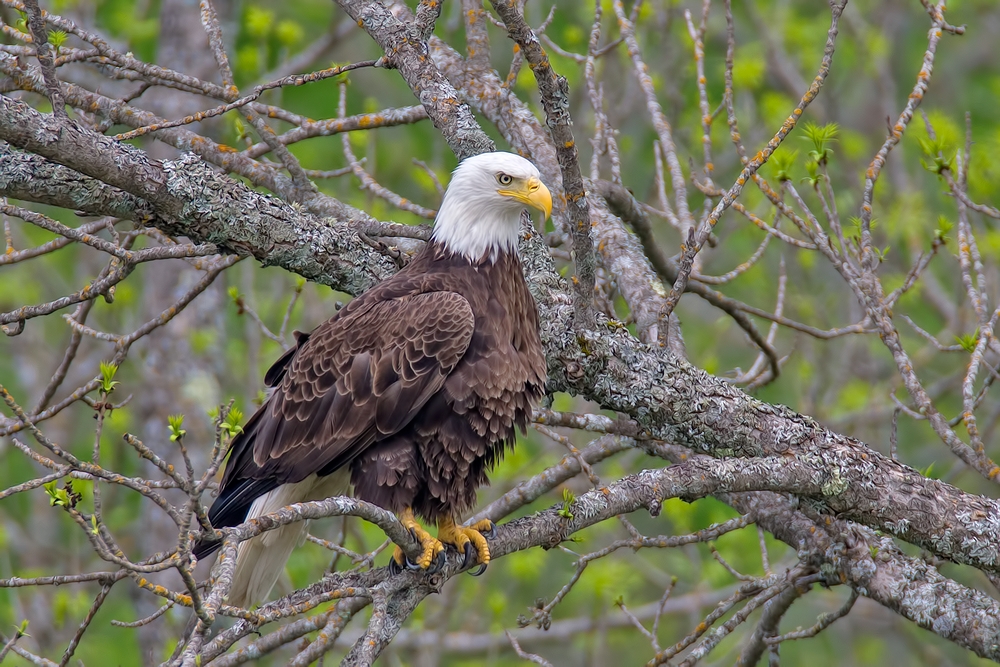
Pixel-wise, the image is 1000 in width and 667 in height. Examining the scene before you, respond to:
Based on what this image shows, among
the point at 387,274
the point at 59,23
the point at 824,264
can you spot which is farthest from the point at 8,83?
the point at 824,264

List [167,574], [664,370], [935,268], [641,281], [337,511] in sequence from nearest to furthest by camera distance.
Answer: [337,511], [664,370], [641,281], [167,574], [935,268]

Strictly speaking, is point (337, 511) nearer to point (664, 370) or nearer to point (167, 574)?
point (664, 370)

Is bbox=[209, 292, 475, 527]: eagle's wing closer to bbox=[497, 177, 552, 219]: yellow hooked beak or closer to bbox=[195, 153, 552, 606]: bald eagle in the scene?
bbox=[195, 153, 552, 606]: bald eagle

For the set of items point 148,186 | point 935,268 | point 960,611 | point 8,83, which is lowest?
point 960,611

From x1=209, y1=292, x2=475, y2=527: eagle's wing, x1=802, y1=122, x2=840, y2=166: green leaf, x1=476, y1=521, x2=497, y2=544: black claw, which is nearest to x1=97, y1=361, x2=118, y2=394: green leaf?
x1=209, y1=292, x2=475, y2=527: eagle's wing

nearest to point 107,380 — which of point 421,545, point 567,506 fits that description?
point 421,545

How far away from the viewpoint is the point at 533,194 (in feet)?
11.7

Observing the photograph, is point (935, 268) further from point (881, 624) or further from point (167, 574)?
point (167, 574)

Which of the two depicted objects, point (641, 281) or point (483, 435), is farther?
point (641, 281)

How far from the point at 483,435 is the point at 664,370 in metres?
0.64

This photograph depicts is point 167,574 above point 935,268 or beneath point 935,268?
beneath

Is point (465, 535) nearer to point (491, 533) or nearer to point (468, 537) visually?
point (468, 537)

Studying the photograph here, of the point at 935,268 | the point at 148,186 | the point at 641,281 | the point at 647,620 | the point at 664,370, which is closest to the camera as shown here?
the point at 148,186

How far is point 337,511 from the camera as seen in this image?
7.50 ft
